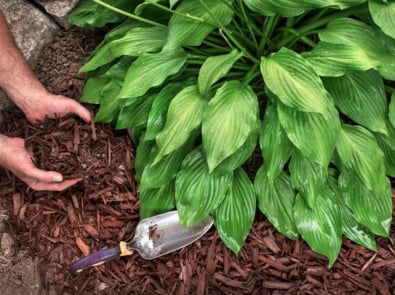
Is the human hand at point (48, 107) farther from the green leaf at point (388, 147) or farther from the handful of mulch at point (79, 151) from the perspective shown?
the green leaf at point (388, 147)

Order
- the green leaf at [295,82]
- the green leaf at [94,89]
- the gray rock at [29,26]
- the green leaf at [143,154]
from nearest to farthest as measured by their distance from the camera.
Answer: the green leaf at [295,82] < the green leaf at [143,154] < the green leaf at [94,89] < the gray rock at [29,26]

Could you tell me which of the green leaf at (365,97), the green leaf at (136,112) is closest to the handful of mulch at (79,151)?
the green leaf at (136,112)

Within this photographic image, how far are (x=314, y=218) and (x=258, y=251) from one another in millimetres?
209

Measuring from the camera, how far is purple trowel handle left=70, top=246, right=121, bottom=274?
1.59 m

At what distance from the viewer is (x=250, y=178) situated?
70.4 inches

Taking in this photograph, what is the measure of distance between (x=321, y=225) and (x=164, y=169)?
509 mm

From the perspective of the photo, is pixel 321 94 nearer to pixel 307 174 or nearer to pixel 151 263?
pixel 307 174

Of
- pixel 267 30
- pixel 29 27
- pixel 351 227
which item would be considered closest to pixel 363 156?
pixel 351 227

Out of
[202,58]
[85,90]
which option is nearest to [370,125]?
[202,58]

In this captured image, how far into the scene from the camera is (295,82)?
4.77 feet

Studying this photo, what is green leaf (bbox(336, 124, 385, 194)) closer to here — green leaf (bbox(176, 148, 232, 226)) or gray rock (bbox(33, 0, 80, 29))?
green leaf (bbox(176, 148, 232, 226))

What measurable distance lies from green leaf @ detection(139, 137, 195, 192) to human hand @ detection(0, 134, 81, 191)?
243 mm

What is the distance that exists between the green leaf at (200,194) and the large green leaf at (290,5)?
0.49 meters

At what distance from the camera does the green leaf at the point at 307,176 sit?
5.27ft
